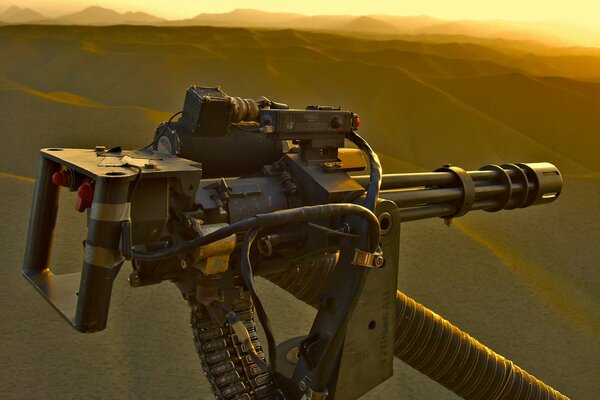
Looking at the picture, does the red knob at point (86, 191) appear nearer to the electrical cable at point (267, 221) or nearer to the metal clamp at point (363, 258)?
the electrical cable at point (267, 221)

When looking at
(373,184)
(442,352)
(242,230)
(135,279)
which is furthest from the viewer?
(442,352)

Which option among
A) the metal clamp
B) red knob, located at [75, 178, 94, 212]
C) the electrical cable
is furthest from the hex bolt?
the metal clamp

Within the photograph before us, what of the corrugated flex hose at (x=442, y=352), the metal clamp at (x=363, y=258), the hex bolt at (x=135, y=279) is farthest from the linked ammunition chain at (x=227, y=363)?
the metal clamp at (x=363, y=258)

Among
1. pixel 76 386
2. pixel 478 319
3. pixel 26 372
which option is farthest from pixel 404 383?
pixel 26 372

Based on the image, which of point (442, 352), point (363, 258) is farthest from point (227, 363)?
point (442, 352)

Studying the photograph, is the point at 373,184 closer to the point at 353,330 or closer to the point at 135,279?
the point at 353,330

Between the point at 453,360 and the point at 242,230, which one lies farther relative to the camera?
the point at 453,360

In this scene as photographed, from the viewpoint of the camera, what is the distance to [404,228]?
1088 cm

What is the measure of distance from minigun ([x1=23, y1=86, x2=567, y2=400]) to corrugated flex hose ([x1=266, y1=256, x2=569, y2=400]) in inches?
28.4

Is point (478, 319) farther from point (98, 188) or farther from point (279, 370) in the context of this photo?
point (98, 188)

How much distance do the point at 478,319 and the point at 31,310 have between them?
6.17 metres

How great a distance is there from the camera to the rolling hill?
6598mm

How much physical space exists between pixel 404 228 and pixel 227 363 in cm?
758

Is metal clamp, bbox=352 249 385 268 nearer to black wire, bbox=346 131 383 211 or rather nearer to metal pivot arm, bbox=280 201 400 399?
metal pivot arm, bbox=280 201 400 399
